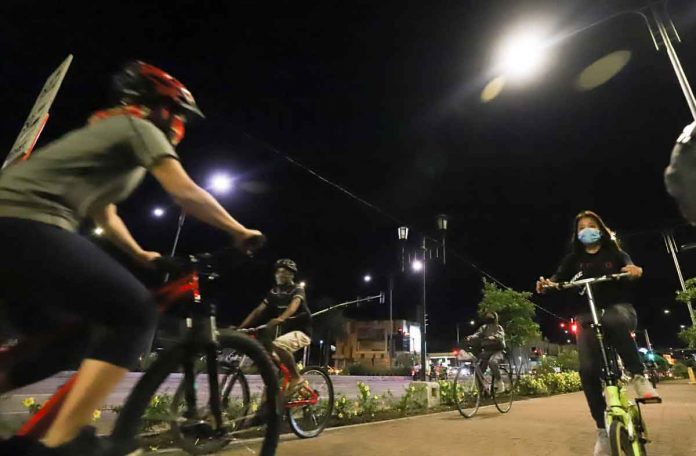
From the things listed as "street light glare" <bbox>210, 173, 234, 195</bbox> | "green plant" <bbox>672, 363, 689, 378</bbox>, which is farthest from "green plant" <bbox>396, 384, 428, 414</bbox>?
"green plant" <bbox>672, 363, 689, 378</bbox>

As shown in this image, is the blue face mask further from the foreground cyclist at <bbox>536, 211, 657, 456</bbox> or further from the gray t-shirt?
the gray t-shirt

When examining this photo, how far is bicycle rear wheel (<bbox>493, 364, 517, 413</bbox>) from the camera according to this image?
8.11m

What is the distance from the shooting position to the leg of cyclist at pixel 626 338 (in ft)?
10.3

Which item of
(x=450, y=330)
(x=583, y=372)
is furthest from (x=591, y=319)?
(x=450, y=330)

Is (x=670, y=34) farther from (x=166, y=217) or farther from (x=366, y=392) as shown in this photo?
(x=166, y=217)

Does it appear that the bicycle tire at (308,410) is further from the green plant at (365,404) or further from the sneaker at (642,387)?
the sneaker at (642,387)

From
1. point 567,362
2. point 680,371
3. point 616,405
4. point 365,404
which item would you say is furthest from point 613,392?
A: point 680,371

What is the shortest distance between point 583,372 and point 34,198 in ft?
12.2

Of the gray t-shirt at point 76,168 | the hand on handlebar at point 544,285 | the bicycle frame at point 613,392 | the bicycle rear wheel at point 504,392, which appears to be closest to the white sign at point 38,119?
the gray t-shirt at point 76,168

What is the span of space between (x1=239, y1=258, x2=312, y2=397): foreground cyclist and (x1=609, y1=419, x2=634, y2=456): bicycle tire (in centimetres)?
312

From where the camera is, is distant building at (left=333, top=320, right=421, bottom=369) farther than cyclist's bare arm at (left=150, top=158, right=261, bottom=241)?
Yes

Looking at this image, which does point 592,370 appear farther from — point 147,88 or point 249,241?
point 147,88

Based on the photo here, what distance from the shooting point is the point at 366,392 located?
7062 mm

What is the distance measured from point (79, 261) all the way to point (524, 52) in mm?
7853
